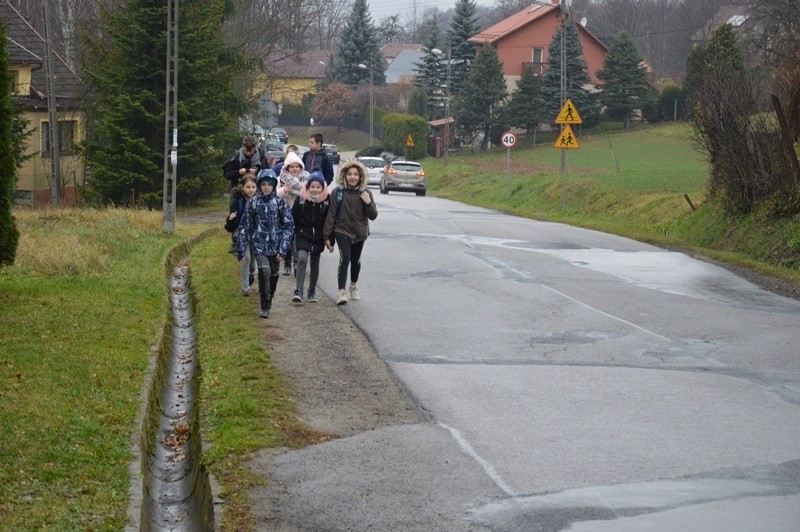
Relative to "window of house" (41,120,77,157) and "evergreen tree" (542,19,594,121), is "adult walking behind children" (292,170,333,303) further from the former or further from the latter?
"evergreen tree" (542,19,594,121)

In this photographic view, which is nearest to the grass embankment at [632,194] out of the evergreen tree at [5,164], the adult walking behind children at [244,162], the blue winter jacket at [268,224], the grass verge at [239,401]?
the adult walking behind children at [244,162]

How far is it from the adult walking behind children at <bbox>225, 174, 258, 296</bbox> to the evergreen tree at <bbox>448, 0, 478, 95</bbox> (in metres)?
81.3

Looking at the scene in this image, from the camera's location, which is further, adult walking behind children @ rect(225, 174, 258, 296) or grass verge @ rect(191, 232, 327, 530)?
adult walking behind children @ rect(225, 174, 258, 296)

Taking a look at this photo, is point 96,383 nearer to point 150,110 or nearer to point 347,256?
point 347,256

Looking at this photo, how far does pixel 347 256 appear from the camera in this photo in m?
A: 14.7

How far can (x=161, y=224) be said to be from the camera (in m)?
26.4

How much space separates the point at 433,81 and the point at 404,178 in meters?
48.7

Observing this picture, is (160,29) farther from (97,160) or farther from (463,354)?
(463,354)

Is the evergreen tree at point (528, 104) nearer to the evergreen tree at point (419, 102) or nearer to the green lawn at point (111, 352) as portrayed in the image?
the evergreen tree at point (419, 102)

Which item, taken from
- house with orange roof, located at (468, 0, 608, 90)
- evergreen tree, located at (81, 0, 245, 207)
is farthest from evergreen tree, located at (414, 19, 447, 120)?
evergreen tree, located at (81, 0, 245, 207)

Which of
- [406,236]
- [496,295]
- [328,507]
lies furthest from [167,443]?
[406,236]

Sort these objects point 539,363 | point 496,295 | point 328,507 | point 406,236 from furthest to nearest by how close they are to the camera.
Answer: point 406,236 < point 496,295 < point 539,363 < point 328,507

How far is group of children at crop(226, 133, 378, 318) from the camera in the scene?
1396 cm

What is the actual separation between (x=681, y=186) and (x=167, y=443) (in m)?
32.2
